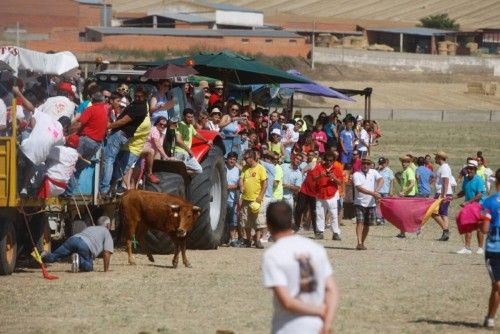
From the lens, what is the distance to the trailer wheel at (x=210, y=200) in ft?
69.3

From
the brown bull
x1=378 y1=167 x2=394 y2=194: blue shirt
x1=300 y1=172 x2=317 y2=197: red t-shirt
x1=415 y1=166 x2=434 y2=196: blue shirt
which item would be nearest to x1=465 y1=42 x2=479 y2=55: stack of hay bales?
x1=415 y1=166 x2=434 y2=196: blue shirt

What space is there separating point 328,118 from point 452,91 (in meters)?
59.0

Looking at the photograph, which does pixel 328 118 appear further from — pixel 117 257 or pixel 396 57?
pixel 396 57

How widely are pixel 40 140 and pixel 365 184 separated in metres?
7.81

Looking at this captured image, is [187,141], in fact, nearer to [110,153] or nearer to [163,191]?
[163,191]

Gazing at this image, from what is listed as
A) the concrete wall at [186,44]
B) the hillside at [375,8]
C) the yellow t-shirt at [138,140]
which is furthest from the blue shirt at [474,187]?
the hillside at [375,8]

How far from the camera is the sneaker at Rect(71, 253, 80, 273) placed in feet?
59.4

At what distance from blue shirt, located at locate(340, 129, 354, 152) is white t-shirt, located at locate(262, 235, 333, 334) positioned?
23260 millimetres

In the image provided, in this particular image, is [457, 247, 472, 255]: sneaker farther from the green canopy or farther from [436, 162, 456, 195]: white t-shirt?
the green canopy

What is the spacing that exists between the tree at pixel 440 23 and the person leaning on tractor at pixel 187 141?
11599cm

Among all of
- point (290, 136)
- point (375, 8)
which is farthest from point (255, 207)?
point (375, 8)

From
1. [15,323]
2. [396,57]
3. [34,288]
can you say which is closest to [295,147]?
[34,288]

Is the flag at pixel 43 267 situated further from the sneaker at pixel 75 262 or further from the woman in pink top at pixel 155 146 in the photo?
the woman in pink top at pixel 155 146

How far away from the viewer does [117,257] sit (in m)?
20.2
